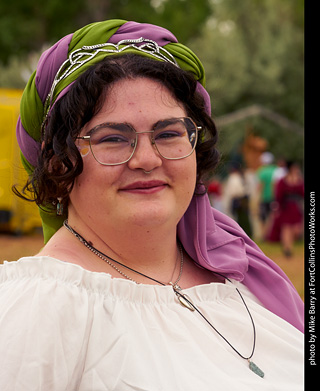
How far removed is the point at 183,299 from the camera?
2.02m

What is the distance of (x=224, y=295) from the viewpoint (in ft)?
7.11

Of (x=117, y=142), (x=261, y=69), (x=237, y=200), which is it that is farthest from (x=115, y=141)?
(x=261, y=69)

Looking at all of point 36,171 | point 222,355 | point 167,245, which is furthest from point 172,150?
point 222,355

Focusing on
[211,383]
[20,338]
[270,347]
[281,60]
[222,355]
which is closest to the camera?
[20,338]

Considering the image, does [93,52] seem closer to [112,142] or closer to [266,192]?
[112,142]

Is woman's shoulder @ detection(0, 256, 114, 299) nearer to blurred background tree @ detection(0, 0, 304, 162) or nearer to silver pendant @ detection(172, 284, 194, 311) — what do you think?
silver pendant @ detection(172, 284, 194, 311)

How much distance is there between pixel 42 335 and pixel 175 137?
761mm

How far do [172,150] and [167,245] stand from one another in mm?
339

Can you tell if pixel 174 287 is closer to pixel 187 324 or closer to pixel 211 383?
pixel 187 324

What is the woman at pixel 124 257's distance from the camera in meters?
1.68

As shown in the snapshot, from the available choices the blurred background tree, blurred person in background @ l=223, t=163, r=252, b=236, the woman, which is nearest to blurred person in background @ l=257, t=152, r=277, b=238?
blurred person in background @ l=223, t=163, r=252, b=236
